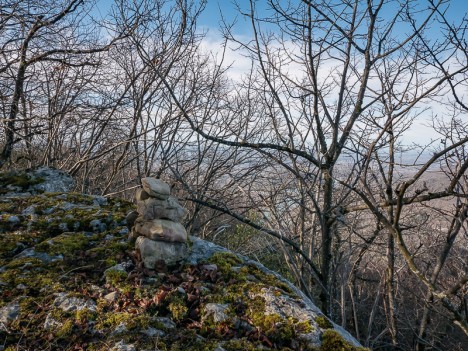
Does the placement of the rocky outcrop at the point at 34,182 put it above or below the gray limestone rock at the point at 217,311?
above

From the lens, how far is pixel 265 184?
8.10 metres

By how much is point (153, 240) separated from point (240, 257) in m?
0.61

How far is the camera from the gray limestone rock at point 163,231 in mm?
2170

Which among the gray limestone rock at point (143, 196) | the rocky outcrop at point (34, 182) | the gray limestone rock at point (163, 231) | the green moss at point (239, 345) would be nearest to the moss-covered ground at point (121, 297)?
the green moss at point (239, 345)

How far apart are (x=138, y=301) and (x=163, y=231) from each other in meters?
0.42

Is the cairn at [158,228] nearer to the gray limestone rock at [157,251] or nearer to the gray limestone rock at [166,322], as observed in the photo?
the gray limestone rock at [157,251]

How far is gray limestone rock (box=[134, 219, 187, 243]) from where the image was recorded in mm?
2170

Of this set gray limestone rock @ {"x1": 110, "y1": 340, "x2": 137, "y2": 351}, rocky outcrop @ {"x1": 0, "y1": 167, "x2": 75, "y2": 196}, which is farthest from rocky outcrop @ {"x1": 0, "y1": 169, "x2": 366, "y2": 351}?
rocky outcrop @ {"x1": 0, "y1": 167, "x2": 75, "y2": 196}

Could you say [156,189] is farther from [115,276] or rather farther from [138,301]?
[138,301]

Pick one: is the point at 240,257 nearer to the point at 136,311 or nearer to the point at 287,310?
the point at 287,310

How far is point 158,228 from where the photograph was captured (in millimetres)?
2178

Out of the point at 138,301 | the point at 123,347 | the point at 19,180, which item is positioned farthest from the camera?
the point at 19,180

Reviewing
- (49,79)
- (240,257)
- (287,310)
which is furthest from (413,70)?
(49,79)

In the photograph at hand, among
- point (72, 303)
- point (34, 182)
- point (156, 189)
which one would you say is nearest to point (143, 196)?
point (156, 189)
